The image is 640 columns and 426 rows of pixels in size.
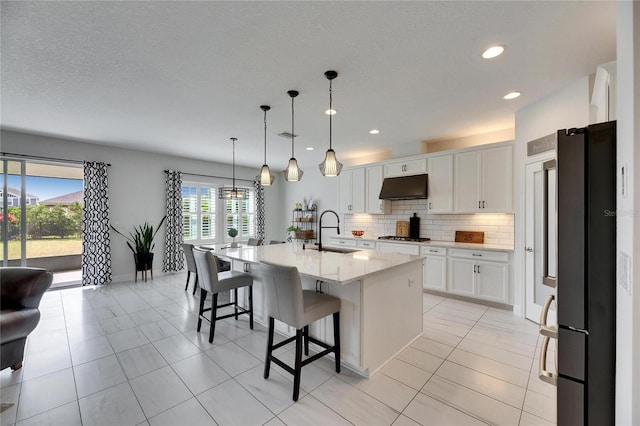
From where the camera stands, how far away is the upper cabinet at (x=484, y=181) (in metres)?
3.87

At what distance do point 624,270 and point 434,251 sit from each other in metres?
3.69

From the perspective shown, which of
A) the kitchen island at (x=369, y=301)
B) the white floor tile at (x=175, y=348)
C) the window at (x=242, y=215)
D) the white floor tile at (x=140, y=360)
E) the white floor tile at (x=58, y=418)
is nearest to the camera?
the white floor tile at (x=58, y=418)

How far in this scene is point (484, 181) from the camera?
4078 mm

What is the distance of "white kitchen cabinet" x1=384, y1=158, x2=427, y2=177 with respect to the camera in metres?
4.81

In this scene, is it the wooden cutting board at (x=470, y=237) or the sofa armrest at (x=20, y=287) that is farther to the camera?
the wooden cutting board at (x=470, y=237)

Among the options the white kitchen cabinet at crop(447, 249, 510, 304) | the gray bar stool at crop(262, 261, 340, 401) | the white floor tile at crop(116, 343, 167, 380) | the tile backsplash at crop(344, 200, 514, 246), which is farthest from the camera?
the tile backsplash at crop(344, 200, 514, 246)

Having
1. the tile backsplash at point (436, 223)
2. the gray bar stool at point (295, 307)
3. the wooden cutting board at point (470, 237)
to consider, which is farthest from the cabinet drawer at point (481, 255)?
the gray bar stool at point (295, 307)

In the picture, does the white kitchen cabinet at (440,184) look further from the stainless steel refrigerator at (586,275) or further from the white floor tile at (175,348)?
the white floor tile at (175,348)

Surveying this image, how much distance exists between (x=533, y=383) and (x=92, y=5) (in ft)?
13.7

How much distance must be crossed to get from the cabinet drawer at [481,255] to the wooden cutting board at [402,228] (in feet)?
3.70

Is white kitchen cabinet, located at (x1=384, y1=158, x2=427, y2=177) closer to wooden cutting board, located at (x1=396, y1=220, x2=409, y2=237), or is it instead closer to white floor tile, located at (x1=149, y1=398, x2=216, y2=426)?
wooden cutting board, located at (x1=396, y1=220, x2=409, y2=237)

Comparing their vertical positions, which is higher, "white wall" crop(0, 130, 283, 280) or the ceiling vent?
the ceiling vent

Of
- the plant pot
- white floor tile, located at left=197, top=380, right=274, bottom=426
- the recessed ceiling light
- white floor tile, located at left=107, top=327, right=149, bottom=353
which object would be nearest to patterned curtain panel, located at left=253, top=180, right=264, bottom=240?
the plant pot

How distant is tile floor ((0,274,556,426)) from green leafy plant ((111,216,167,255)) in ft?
6.96
